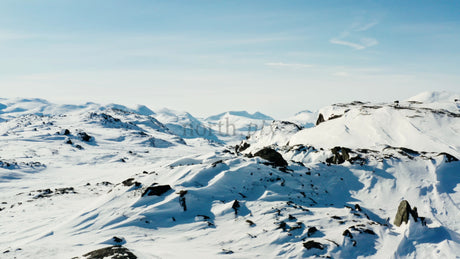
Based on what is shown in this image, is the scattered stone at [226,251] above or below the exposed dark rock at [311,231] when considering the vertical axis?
below

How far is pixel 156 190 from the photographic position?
2053cm

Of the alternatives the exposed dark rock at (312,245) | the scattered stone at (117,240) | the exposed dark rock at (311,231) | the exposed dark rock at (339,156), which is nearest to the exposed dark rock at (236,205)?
the exposed dark rock at (311,231)

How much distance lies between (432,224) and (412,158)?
40.0 ft

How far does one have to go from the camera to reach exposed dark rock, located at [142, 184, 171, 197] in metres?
20.3

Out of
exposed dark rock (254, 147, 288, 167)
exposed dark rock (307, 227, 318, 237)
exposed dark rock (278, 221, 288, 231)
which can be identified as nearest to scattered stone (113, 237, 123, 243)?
exposed dark rock (278, 221, 288, 231)

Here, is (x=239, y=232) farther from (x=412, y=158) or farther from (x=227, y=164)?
(x=412, y=158)

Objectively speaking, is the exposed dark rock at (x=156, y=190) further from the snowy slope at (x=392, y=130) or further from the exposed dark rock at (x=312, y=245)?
the snowy slope at (x=392, y=130)

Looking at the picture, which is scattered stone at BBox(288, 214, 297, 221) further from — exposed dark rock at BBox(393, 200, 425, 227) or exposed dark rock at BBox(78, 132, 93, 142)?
exposed dark rock at BBox(78, 132, 93, 142)

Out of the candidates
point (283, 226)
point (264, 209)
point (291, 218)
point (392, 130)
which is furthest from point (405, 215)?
point (392, 130)

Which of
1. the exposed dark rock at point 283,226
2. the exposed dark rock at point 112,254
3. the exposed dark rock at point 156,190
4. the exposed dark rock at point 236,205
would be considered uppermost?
the exposed dark rock at point 156,190

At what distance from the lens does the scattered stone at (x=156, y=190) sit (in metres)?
20.3


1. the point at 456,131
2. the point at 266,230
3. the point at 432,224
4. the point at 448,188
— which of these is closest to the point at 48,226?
the point at 266,230

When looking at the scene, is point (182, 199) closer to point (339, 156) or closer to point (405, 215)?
point (405, 215)

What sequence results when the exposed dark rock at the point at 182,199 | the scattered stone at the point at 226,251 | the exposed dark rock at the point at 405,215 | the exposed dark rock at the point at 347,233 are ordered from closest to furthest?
the scattered stone at the point at 226,251
the exposed dark rock at the point at 347,233
the exposed dark rock at the point at 405,215
the exposed dark rock at the point at 182,199
